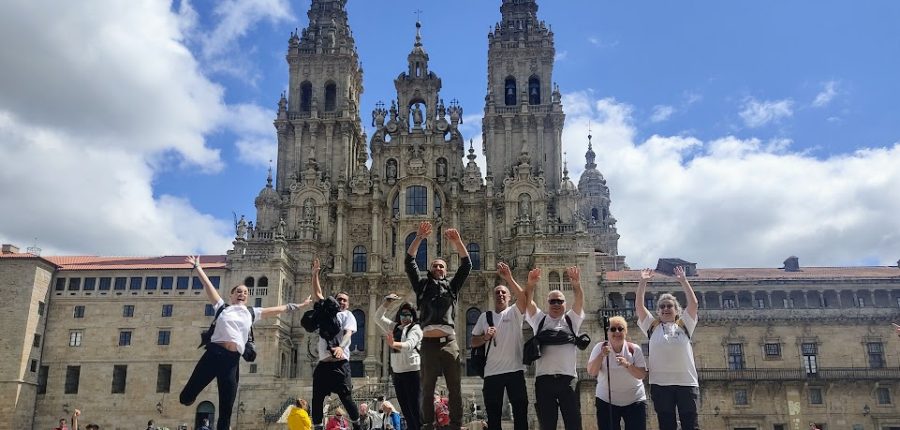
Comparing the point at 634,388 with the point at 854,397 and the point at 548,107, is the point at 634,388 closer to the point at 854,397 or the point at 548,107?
the point at 854,397

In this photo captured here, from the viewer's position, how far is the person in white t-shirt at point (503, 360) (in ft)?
39.2

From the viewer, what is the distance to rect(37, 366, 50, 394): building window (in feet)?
161

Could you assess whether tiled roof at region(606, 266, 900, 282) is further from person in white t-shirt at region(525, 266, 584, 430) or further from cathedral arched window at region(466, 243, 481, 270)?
person in white t-shirt at region(525, 266, 584, 430)

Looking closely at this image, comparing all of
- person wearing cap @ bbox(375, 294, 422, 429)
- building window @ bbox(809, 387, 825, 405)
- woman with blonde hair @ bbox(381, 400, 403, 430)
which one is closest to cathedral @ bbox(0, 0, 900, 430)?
building window @ bbox(809, 387, 825, 405)

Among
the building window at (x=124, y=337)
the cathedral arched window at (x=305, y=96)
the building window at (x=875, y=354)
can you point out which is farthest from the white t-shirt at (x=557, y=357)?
the cathedral arched window at (x=305, y=96)

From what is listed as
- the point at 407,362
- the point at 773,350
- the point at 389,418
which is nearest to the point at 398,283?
the point at 773,350

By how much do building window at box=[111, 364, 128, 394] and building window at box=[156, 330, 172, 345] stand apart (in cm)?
266

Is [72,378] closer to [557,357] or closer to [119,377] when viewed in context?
[119,377]

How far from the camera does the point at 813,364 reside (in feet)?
166

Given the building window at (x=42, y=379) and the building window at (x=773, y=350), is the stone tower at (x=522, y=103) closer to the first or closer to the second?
the building window at (x=773, y=350)

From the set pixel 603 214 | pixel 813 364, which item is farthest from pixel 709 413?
pixel 603 214

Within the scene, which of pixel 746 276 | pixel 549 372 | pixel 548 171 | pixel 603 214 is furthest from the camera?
pixel 603 214

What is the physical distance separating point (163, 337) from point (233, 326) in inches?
1655

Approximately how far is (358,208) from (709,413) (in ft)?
92.7
